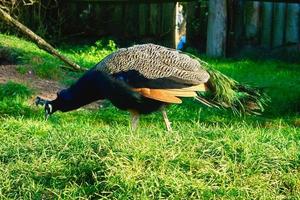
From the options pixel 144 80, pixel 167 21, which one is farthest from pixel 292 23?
pixel 144 80

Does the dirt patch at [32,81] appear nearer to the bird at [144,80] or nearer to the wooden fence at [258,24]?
the bird at [144,80]

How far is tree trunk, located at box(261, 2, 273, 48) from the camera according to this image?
14.8m

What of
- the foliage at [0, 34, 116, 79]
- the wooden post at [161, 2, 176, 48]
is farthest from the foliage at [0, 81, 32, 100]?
the wooden post at [161, 2, 176, 48]

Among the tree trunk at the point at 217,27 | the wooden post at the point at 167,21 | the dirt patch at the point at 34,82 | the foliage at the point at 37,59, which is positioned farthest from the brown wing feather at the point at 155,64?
the wooden post at the point at 167,21

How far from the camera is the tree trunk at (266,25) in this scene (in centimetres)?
1480

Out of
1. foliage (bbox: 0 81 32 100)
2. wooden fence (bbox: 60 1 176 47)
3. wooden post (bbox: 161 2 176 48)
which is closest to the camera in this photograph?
foliage (bbox: 0 81 32 100)

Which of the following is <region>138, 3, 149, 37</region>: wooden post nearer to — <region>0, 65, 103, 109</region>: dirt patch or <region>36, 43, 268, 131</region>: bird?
<region>0, 65, 103, 109</region>: dirt patch

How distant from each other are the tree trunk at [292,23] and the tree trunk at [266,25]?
38 centimetres

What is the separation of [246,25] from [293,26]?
0.97m

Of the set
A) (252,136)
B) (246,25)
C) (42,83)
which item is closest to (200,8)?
(246,25)

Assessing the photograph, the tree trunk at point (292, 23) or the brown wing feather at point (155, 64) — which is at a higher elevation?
the brown wing feather at point (155, 64)

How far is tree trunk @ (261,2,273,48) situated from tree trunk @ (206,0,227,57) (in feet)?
2.54

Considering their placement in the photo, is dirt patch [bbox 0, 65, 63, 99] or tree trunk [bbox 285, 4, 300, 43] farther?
tree trunk [bbox 285, 4, 300, 43]

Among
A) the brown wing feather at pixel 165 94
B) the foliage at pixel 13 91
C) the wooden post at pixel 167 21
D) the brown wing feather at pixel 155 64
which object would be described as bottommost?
the wooden post at pixel 167 21
